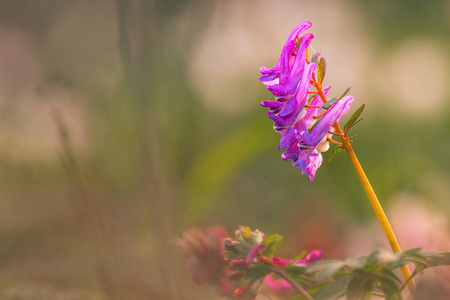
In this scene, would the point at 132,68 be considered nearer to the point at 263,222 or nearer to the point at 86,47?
the point at 263,222

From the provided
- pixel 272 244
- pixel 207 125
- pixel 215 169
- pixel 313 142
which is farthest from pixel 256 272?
pixel 207 125

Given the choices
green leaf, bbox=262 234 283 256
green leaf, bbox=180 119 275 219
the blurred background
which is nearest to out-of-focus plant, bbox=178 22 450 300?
green leaf, bbox=262 234 283 256

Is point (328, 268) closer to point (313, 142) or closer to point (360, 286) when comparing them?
point (360, 286)

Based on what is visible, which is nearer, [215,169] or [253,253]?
[253,253]

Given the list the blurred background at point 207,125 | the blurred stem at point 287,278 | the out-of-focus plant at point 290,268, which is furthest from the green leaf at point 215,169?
the blurred stem at point 287,278

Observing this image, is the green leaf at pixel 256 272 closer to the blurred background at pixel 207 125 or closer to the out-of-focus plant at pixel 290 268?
the out-of-focus plant at pixel 290 268

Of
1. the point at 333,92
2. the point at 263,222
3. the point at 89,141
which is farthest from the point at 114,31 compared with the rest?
the point at 263,222
